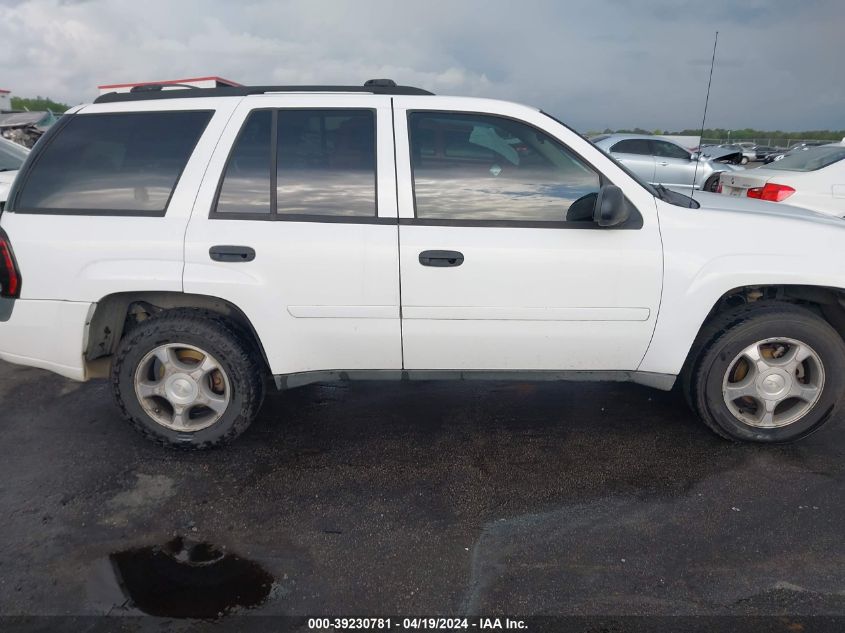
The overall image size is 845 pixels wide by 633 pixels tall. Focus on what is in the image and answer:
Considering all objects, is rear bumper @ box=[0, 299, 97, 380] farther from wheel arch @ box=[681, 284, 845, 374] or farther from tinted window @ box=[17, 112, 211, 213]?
wheel arch @ box=[681, 284, 845, 374]

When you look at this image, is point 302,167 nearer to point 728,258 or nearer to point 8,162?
point 728,258

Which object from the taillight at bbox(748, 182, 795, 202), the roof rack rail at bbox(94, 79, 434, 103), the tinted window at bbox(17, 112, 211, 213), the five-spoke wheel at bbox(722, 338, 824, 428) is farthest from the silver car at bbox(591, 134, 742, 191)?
the tinted window at bbox(17, 112, 211, 213)

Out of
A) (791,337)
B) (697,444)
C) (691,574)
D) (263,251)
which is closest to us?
(691,574)

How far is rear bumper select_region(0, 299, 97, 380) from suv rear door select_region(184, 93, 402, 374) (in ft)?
2.21

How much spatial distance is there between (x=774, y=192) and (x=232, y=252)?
6106 mm

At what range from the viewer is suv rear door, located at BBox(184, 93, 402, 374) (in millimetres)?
3045

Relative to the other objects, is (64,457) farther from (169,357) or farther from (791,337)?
(791,337)

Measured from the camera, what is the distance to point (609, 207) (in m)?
2.88

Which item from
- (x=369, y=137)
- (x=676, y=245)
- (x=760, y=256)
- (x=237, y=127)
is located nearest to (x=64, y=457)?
(x=237, y=127)

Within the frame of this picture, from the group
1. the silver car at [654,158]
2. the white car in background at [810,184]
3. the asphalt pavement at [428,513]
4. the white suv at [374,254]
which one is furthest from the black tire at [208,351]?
the silver car at [654,158]

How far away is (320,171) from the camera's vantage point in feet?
10.3

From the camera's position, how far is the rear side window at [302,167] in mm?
3096

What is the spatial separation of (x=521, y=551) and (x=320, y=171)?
2.05 m

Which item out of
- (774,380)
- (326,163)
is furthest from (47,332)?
(774,380)
